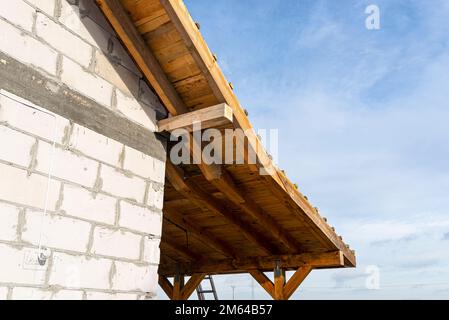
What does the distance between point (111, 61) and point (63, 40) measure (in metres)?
0.48

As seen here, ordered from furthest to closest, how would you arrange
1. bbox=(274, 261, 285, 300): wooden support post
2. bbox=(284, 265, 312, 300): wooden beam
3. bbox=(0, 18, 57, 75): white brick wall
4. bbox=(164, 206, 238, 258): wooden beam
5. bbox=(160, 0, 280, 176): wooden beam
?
bbox=(274, 261, 285, 300): wooden support post → bbox=(284, 265, 312, 300): wooden beam → bbox=(164, 206, 238, 258): wooden beam → bbox=(160, 0, 280, 176): wooden beam → bbox=(0, 18, 57, 75): white brick wall

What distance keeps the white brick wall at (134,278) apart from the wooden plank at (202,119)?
4.28 feet

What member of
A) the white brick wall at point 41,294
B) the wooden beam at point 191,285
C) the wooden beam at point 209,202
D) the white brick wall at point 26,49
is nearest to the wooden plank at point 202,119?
the wooden beam at point 209,202

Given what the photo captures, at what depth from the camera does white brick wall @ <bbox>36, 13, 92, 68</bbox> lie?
3357 mm

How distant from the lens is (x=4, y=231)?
2.83 m

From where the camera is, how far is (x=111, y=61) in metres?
3.87

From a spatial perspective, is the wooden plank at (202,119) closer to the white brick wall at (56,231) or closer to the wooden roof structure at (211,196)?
the wooden roof structure at (211,196)

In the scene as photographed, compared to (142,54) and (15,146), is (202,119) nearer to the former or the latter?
(142,54)

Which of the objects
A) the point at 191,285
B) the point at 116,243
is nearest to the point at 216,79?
the point at 116,243

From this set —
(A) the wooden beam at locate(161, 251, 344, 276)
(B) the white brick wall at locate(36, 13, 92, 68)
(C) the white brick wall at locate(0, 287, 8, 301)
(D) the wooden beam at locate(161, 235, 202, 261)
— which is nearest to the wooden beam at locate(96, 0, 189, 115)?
(B) the white brick wall at locate(36, 13, 92, 68)

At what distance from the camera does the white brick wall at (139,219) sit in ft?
11.9

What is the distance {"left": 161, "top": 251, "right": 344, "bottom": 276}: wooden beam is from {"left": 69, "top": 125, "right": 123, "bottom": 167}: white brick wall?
416cm

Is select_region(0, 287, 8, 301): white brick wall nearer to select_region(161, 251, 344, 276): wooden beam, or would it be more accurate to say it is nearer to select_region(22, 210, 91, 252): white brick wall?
select_region(22, 210, 91, 252): white brick wall
